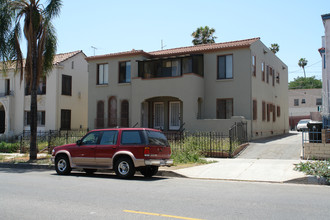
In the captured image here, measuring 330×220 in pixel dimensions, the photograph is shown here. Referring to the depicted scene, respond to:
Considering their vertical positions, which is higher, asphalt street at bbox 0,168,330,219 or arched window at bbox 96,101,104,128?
arched window at bbox 96,101,104,128

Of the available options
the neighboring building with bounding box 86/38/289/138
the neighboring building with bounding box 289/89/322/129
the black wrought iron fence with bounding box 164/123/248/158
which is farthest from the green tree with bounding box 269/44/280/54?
the black wrought iron fence with bounding box 164/123/248/158

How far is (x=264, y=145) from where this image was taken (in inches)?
778

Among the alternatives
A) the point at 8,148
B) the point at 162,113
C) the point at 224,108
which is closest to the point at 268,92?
the point at 224,108

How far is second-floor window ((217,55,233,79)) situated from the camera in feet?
76.8

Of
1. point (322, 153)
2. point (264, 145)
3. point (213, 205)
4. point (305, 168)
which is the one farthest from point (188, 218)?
point (264, 145)

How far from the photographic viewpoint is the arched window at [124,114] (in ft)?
84.3

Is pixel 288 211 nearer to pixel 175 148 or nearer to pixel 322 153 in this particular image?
pixel 322 153

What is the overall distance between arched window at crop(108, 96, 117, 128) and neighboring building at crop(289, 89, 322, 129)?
3323cm

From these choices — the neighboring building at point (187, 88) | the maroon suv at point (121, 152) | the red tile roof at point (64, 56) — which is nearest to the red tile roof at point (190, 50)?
the neighboring building at point (187, 88)

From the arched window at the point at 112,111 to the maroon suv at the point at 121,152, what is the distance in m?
13.4

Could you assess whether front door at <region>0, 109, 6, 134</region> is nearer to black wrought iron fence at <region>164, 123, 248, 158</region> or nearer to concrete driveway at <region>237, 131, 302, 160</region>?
black wrought iron fence at <region>164, 123, 248, 158</region>

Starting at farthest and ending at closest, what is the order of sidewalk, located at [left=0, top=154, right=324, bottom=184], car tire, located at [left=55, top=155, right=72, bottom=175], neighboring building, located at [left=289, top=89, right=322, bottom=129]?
neighboring building, located at [left=289, top=89, right=322, bottom=129], car tire, located at [left=55, top=155, right=72, bottom=175], sidewalk, located at [left=0, top=154, right=324, bottom=184]

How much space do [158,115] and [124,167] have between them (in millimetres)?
14360

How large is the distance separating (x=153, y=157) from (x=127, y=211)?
4.61 m
